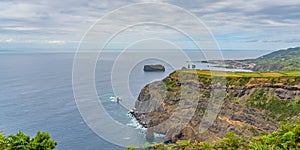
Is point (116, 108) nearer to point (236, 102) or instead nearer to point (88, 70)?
point (236, 102)

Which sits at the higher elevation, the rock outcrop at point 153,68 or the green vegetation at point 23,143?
the rock outcrop at point 153,68

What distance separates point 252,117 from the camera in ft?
109

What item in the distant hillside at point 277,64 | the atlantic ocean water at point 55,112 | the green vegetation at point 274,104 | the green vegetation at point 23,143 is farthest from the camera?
the distant hillside at point 277,64

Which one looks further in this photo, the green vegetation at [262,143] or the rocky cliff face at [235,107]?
the rocky cliff face at [235,107]

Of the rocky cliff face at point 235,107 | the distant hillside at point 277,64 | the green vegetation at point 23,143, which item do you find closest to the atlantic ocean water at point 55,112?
the rocky cliff face at point 235,107

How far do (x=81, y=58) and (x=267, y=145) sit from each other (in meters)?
8.15

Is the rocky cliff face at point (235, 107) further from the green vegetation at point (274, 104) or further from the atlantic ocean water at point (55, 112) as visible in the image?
the atlantic ocean water at point (55, 112)

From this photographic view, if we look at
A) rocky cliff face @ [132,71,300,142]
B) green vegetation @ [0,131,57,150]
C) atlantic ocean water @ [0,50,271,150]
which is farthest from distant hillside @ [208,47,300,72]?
green vegetation @ [0,131,57,150]

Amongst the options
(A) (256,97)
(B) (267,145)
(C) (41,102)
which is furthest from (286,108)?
(C) (41,102)

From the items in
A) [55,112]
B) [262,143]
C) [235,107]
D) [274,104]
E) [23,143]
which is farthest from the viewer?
[55,112]

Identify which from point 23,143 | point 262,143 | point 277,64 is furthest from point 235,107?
point 277,64

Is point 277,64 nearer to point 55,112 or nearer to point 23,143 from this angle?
point 55,112

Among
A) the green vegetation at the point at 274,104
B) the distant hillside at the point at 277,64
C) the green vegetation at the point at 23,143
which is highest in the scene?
the distant hillside at the point at 277,64

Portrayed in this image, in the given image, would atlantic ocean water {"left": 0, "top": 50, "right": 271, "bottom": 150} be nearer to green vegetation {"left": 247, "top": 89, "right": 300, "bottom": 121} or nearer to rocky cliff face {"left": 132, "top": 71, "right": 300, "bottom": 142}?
rocky cliff face {"left": 132, "top": 71, "right": 300, "bottom": 142}
